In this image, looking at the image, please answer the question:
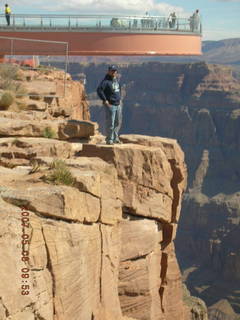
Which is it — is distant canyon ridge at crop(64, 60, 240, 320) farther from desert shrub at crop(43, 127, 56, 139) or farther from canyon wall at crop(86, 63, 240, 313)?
desert shrub at crop(43, 127, 56, 139)

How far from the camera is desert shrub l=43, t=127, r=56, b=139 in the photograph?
17.2 m

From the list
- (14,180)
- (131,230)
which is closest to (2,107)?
(131,230)

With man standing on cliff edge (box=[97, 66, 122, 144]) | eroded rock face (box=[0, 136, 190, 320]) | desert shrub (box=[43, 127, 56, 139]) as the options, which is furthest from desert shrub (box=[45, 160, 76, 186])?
desert shrub (box=[43, 127, 56, 139])

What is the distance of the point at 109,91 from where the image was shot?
622 inches

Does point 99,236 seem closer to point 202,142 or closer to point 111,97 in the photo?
point 111,97

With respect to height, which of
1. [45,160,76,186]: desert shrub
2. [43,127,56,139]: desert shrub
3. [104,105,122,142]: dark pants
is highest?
[104,105,122,142]: dark pants

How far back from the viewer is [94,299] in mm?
10992

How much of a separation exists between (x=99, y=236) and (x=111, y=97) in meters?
5.12

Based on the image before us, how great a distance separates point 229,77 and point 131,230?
154m

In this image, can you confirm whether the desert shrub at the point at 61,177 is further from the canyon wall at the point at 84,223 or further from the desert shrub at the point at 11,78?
the desert shrub at the point at 11,78

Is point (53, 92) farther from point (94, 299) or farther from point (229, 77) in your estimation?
point (229, 77)

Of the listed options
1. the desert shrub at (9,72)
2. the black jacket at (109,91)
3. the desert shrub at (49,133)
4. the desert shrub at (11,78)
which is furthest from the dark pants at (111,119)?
the desert shrub at (9,72)

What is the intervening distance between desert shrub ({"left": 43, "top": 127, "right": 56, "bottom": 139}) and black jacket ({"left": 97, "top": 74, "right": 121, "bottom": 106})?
2.25 metres

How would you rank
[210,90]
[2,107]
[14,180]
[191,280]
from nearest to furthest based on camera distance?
[14,180] < [2,107] < [191,280] < [210,90]
